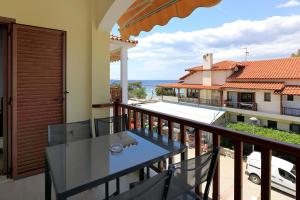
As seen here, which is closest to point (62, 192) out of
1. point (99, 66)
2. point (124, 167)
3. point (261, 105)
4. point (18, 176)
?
point (124, 167)

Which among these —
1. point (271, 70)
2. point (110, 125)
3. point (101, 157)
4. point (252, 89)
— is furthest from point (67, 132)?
point (271, 70)

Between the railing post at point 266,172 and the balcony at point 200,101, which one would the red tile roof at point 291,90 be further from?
the railing post at point 266,172

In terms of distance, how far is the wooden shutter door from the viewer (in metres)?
2.92

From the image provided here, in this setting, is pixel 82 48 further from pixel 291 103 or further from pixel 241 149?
pixel 291 103

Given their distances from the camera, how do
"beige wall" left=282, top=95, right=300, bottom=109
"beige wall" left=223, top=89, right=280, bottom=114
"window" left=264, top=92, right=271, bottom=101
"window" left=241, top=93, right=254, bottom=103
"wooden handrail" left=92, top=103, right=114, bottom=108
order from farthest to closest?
1. "window" left=241, top=93, right=254, bottom=103
2. "window" left=264, top=92, right=271, bottom=101
3. "beige wall" left=223, top=89, right=280, bottom=114
4. "beige wall" left=282, top=95, right=300, bottom=109
5. "wooden handrail" left=92, top=103, right=114, bottom=108

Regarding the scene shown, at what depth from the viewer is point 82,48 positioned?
353cm

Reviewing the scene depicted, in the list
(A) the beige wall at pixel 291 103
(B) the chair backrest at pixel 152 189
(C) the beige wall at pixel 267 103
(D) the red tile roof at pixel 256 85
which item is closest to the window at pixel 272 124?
(C) the beige wall at pixel 267 103

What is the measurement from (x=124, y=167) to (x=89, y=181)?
29 cm

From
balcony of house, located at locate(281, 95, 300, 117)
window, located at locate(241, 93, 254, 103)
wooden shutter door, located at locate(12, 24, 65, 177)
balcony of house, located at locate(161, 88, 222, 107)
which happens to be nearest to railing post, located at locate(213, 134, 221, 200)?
wooden shutter door, located at locate(12, 24, 65, 177)

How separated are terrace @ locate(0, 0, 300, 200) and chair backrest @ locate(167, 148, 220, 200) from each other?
926 mm

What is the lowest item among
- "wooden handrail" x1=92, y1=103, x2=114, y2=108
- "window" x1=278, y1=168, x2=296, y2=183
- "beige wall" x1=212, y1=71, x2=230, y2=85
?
"window" x1=278, y1=168, x2=296, y2=183

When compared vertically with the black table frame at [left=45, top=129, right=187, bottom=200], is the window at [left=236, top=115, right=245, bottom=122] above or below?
below

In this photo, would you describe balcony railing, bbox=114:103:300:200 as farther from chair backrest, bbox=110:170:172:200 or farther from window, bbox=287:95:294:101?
window, bbox=287:95:294:101

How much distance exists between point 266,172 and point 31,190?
272 cm
